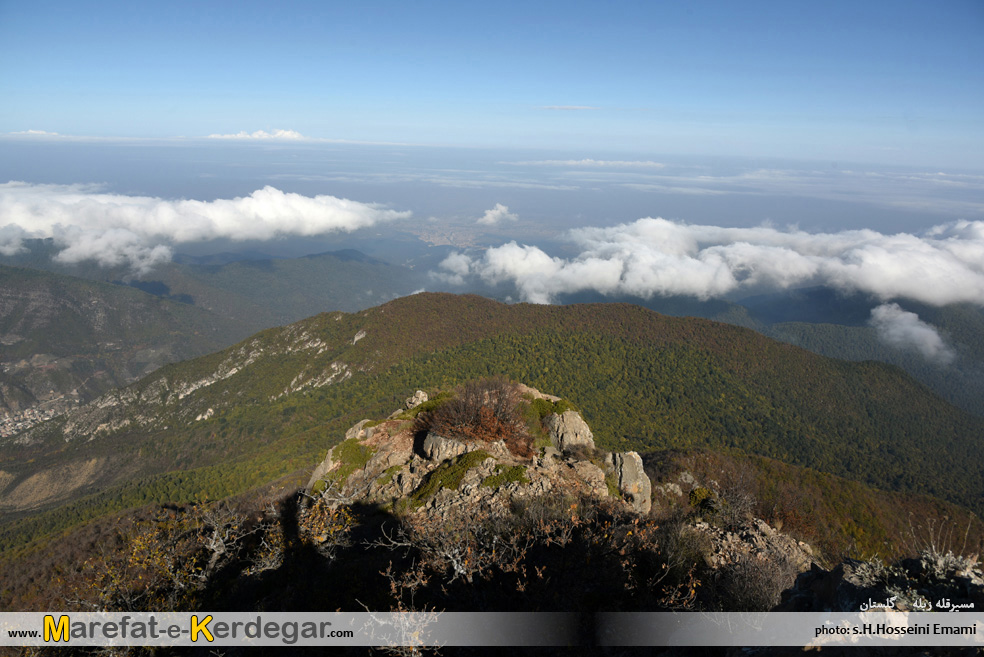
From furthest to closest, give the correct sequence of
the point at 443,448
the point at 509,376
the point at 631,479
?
1. the point at 509,376
2. the point at 631,479
3. the point at 443,448

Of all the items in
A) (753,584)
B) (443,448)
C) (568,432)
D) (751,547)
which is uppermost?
(753,584)

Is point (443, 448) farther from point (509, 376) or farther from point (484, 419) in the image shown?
point (509, 376)

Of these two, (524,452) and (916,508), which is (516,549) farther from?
(916,508)

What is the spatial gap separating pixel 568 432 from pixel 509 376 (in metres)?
58.5

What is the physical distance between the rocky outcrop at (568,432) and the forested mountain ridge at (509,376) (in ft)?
175

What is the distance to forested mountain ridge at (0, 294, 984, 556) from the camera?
289 feet

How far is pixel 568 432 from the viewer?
24.5 meters

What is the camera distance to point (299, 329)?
13025 centimetres

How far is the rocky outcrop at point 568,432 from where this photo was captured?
78.9 feet

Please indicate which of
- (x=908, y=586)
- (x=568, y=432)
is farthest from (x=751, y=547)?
(x=568, y=432)

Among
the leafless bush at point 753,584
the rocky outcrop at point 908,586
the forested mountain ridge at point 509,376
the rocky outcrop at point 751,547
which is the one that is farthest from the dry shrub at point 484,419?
the forested mountain ridge at point 509,376

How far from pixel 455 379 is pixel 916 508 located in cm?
8100

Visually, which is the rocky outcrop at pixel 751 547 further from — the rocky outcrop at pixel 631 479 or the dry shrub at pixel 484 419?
the dry shrub at pixel 484 419

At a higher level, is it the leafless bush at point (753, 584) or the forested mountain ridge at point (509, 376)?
the leafless bush at point (753, 584)
